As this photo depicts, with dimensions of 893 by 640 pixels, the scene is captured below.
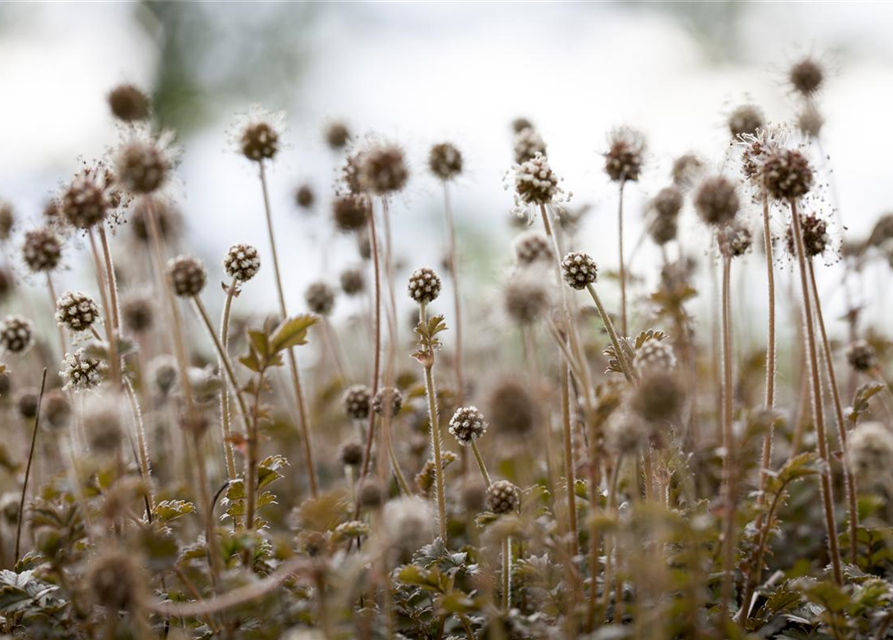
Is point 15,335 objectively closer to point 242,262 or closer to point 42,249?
point 42,249

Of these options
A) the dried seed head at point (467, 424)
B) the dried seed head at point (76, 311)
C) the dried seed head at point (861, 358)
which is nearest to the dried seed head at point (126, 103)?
the dried seed head at point (76, 311)

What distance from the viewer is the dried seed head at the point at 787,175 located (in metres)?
2.15

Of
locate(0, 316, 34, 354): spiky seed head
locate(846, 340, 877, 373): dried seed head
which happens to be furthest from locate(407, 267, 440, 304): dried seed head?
locate(846, 340, 877, 373): dried seed head

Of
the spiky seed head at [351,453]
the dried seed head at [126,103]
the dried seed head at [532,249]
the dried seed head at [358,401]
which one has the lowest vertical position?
the spiky seed head at [351,453]

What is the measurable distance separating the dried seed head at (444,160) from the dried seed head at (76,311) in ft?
4.69

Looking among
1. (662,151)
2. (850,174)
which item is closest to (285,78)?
(850,174)

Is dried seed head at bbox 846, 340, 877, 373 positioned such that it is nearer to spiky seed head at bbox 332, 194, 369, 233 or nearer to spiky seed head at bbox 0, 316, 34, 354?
spiky seed head at bbox 332, 194, 369, 233

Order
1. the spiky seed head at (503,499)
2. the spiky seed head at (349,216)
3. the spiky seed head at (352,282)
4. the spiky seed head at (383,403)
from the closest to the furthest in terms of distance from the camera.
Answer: the spiky seed head at (503,499) → the spiky seed head at (383,403) → the spiky seed head at (349,216) → the spiky seed head at (352,282)

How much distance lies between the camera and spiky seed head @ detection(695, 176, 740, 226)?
2012 millimetres

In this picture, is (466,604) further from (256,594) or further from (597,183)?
(597,183)

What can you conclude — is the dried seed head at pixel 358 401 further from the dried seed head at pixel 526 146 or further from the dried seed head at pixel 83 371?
the dried seed head at pixel 526 146

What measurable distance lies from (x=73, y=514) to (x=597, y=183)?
2010 millimetres

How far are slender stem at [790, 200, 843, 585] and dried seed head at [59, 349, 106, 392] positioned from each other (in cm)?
205

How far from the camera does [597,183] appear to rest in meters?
2.97
